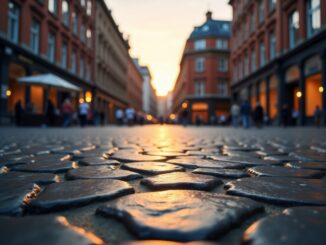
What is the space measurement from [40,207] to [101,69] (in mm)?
34461

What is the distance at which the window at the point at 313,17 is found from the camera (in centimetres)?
1616

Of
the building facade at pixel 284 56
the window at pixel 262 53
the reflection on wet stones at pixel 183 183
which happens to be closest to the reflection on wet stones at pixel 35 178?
the reflection on wet stones at pixel 183 183

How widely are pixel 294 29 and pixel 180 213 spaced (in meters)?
21.3

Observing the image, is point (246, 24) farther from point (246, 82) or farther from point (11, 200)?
point (11, 200)

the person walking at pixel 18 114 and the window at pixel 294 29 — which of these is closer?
the person walking at pixel 18 114

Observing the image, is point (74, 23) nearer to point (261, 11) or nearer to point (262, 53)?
point (261, 11)

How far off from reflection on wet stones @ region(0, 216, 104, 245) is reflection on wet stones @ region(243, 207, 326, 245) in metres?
0.37

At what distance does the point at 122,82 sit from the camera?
48125 mm

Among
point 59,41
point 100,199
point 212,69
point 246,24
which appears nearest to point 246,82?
point 246,24

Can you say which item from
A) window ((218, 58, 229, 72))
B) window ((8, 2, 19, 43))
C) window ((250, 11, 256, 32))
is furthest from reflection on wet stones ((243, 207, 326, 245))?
window ((218, 58, 229, 72))

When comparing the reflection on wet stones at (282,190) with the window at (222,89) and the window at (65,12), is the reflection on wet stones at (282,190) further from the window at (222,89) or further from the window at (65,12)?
the window at (222,89)

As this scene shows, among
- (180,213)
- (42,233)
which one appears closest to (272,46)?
(180,213)

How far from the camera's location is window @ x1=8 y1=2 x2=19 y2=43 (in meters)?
15.6

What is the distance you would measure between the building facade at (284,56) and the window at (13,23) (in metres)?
16.2
